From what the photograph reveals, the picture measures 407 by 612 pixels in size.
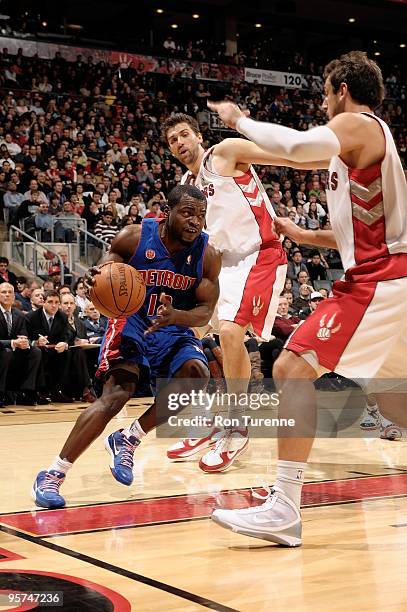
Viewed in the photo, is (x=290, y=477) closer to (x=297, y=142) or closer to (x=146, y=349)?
(x=297, y=142)

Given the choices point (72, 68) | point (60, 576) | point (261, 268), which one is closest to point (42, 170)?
point (72, 68)

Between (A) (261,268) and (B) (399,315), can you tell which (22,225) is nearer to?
(A) (261,268)

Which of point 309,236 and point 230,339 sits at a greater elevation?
point 309,236

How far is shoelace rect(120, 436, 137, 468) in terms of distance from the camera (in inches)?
172

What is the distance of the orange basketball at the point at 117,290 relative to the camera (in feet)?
13.3

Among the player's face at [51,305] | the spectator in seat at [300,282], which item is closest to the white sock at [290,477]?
the player's face at [51,305]

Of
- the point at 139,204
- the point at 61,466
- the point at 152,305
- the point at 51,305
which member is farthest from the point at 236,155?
the point at 139,204

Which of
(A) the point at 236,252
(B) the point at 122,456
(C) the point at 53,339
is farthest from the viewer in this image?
(C) the point at 53,339

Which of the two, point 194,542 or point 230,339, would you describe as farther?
point 230,339

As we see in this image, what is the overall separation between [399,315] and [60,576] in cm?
154

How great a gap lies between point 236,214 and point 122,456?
5.63ft

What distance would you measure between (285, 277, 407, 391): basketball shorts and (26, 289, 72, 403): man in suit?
596 centimetres

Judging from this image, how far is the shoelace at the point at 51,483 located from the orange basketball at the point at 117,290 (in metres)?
0.78

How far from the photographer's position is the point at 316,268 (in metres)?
14.2
